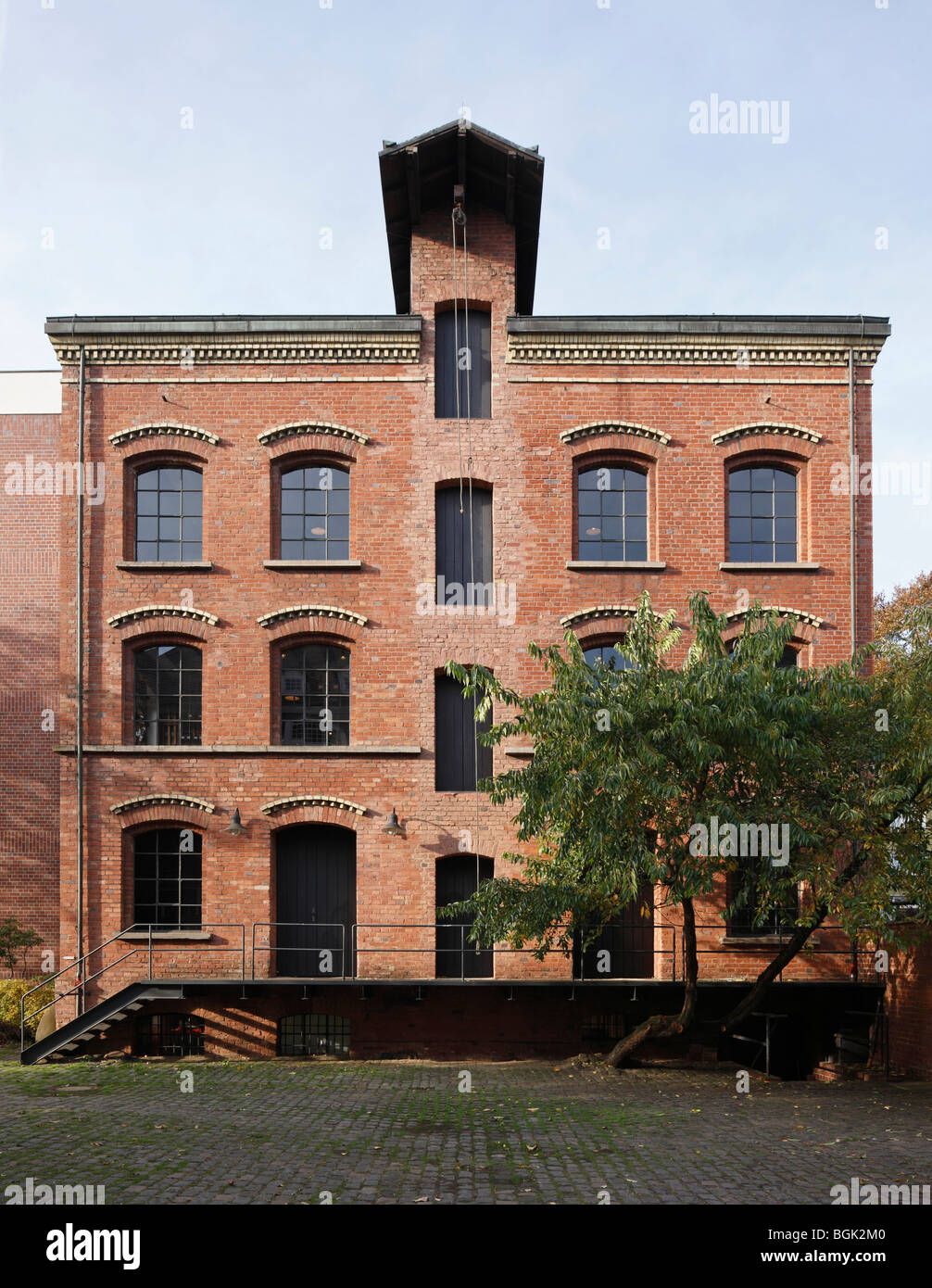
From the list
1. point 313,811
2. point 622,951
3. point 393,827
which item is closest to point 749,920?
point 622,951

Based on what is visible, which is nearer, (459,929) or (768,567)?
(459,929)

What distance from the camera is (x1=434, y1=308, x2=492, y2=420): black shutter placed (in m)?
18.5

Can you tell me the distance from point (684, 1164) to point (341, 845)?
910 centimetres

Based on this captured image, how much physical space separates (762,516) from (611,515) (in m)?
2.75

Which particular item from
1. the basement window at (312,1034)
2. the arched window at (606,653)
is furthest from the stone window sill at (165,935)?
the arched window at (606,653)

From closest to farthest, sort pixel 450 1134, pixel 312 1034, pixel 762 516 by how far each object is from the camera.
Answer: pixel 450 1134 < pixel 312 1034 < pixel 762 516

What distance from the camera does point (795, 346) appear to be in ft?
59.8

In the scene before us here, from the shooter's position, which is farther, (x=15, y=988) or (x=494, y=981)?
(x=15, y=988)

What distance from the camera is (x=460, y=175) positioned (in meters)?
18.3

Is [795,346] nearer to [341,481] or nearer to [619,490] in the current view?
[619,490]

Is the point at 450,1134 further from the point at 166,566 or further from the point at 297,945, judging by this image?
the point at 166,566
